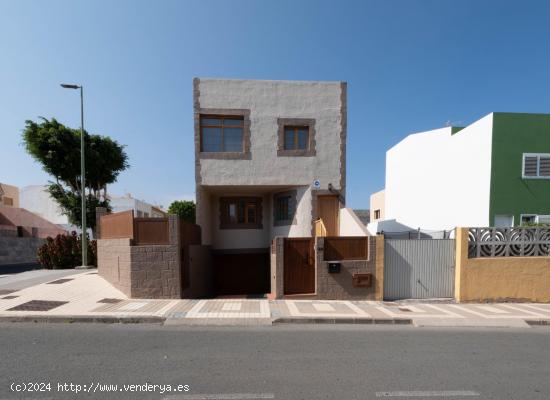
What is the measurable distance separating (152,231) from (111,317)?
2733mm

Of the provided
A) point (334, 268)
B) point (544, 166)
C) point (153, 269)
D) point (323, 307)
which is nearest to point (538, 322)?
point (334, 268)

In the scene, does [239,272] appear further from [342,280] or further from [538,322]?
[538,322]

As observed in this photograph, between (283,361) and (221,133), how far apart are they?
905 cm

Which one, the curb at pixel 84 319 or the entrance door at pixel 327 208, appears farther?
the entrance door at pixel 327 208

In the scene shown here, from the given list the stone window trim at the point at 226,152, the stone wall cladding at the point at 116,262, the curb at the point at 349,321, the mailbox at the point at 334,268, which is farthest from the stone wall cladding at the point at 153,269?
the mailbox at the point at 334,268

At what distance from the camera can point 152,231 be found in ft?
25.1

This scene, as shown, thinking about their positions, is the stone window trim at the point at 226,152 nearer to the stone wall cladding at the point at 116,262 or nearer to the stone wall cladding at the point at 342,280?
the stone wall cladding at the point at 116,262

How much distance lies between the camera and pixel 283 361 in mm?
3877

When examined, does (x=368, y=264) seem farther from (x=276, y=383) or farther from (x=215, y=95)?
(x=215, y=95)

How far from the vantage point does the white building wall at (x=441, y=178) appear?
10.5 metres

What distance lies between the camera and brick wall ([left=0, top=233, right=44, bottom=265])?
1661 centimetres

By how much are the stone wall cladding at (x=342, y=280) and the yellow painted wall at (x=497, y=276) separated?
2782 millimetres

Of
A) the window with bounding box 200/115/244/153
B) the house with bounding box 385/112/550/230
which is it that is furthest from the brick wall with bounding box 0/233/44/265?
the house with bounding box 385/112/550/230

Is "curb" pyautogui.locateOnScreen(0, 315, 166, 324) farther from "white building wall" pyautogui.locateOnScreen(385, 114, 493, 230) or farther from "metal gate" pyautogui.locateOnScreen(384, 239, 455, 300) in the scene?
"white building wall" pyautogui.locateOnScreen(385, 114, 493, 230)
